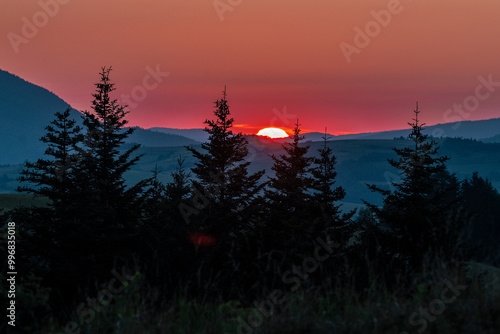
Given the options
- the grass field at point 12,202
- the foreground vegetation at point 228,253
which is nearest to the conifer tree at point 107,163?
the foreground vegetation at point 228,253

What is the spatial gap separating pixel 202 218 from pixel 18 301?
12501 mm

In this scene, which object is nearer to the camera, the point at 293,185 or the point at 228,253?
the point at 228,253

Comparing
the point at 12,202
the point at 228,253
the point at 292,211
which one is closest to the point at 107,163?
the point at 292,211

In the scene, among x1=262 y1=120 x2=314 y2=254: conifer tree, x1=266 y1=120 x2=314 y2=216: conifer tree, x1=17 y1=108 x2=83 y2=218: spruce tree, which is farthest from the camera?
x1=266 y1=120 x2=314 y2=216: conifer tree

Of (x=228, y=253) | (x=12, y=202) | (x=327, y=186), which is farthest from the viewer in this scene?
(x=12, y=202)

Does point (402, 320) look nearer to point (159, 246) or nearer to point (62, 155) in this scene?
point (159, 246)

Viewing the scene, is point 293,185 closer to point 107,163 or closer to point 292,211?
point 292,211

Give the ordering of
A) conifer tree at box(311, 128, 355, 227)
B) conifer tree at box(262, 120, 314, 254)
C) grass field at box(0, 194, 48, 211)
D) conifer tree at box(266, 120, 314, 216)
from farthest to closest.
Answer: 1. grass field at box(0, 194, 48, 211)
2. conifer tree at box(311, 128, 355, 227)
3. conifer tree at box(266, 120, 314, 216)
4. conifer tree at box(262, 120, 314, 254)

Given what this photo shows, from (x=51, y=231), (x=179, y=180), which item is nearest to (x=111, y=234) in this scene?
(x=51, y=231)

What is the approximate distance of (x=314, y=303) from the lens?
6.29 meters

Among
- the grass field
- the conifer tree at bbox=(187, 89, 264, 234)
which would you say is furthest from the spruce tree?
the grass field

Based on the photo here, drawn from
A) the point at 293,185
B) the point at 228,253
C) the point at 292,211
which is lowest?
the point at 228,253

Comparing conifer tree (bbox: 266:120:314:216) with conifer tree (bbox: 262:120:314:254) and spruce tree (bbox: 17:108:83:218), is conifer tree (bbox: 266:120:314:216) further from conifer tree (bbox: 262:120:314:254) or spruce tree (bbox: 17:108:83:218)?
spruce tree (bbox: 17:108:83:218)

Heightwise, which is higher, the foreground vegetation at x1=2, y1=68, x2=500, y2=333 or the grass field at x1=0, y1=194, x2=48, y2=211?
the grass field at x1=0, y1=194, x2=48, y2=211
